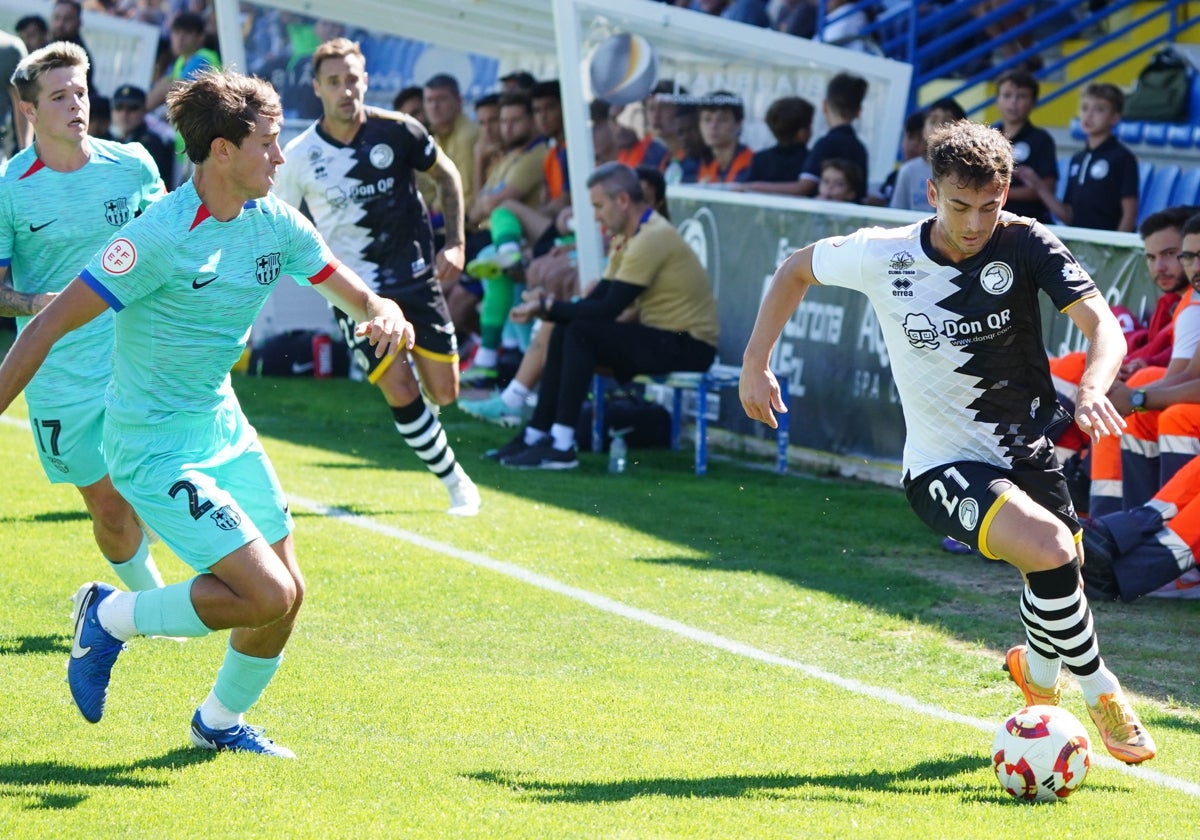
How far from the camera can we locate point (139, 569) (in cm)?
661

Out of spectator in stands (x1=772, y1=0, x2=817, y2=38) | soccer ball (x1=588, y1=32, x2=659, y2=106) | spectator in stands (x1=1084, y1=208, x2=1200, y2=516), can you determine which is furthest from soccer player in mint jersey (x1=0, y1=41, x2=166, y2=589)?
spectator in stands (x1=772, y1=0, x2=817, y2=38)

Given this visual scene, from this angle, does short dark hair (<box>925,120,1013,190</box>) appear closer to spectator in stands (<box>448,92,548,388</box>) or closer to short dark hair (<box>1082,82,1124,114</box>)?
short dark hair (<box>1082,82,1124,114</box>)

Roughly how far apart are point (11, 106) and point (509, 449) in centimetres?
601

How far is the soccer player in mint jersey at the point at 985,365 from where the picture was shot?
4.96 meters

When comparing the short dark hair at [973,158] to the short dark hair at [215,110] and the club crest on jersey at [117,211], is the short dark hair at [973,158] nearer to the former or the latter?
the short dark hair at [215,110]

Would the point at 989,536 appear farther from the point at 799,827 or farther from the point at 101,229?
the point at 101,229

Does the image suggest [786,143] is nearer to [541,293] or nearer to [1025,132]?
[1025,132]

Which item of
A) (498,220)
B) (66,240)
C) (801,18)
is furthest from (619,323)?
(801,18)

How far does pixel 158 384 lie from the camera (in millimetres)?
4930

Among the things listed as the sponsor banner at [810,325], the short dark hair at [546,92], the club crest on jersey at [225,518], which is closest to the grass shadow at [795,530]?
the sponsor banner at [810,325]

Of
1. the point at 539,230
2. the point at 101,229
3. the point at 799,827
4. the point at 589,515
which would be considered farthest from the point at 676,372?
the point at 799,827

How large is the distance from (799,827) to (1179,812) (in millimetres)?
1148

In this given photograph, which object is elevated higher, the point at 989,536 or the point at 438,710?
the point at 989,536

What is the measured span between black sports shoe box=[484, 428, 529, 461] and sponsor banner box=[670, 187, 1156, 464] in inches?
69.9
